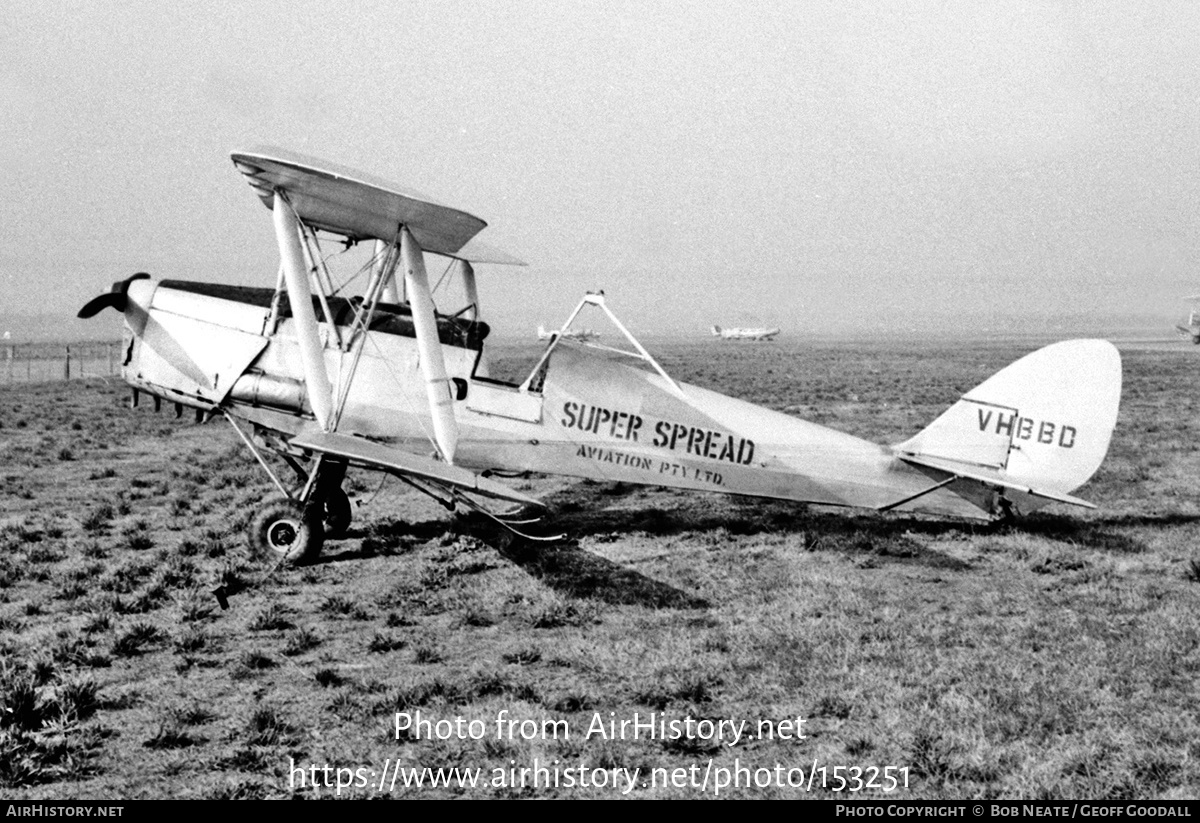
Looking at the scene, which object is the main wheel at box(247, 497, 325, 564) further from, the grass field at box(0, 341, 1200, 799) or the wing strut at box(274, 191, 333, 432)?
the wing strut at box(274, 191, 333, 432)

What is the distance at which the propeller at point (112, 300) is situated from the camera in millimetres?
8477

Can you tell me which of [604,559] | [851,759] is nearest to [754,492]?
[604,559]

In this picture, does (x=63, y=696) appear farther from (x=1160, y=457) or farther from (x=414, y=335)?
(x=1160, y=457)

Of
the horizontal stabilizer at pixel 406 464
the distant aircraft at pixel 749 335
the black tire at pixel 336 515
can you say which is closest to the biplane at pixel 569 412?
the black tire at pixel 336 515

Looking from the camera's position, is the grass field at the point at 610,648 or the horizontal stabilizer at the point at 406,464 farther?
the horizontal stabilizer at the point at 406,464

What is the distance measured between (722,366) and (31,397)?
3302cm

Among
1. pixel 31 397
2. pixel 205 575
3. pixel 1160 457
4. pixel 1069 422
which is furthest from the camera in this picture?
pixel 31 397

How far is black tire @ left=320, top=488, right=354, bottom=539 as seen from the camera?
8930mm

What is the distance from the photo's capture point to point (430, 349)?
295 inches

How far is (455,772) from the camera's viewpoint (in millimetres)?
4164

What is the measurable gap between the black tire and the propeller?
266cm

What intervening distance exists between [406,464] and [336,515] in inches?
101

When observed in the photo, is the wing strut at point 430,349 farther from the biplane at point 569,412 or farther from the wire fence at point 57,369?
the wire fence at point 57,369

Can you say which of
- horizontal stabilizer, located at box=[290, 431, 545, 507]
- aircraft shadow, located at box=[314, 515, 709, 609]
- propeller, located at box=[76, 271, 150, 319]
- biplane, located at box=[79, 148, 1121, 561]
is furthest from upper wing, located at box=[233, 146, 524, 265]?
aircraft shadow, located at box=[314, 515, 709, 609]
